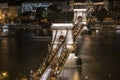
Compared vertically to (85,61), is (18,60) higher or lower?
lower

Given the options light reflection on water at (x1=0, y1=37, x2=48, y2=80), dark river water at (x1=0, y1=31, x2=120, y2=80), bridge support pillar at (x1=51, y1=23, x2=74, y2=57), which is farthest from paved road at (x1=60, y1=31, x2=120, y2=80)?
light reflection on water at (x1=0, y1=37, x2=48, y2=80)

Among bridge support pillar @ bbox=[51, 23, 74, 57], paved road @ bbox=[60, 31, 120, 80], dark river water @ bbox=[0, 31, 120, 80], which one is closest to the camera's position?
bridge support pillar @ bbox=[51, 23, 74, 57]

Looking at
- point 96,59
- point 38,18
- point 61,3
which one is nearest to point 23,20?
point 38,18

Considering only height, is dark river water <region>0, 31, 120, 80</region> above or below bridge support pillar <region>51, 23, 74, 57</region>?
below

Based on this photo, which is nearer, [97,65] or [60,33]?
[60,33]

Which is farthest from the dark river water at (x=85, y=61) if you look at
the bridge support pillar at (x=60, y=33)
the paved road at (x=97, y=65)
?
the bridge support pillar at (x=60, y=33)

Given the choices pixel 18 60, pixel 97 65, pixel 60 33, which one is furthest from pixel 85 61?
pixel 60 33

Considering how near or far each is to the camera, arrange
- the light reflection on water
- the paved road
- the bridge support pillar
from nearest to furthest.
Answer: the bridge support pillar
the paved road
the light reflection on water

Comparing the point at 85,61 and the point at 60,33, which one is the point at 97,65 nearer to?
the point at 85,61

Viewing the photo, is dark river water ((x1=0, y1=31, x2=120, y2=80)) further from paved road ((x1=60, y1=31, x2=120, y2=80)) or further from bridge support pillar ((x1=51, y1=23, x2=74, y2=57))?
bridge support pillar ((x1=51, y1=23, x2=74, y2=57))

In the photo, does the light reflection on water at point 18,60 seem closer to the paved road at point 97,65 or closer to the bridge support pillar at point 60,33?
the bridge support pillar at point 60,33

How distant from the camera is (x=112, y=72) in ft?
69.1

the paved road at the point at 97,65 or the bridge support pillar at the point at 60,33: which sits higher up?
the bridge support pillar at the point at 60,33

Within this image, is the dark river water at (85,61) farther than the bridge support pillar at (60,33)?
Yes
